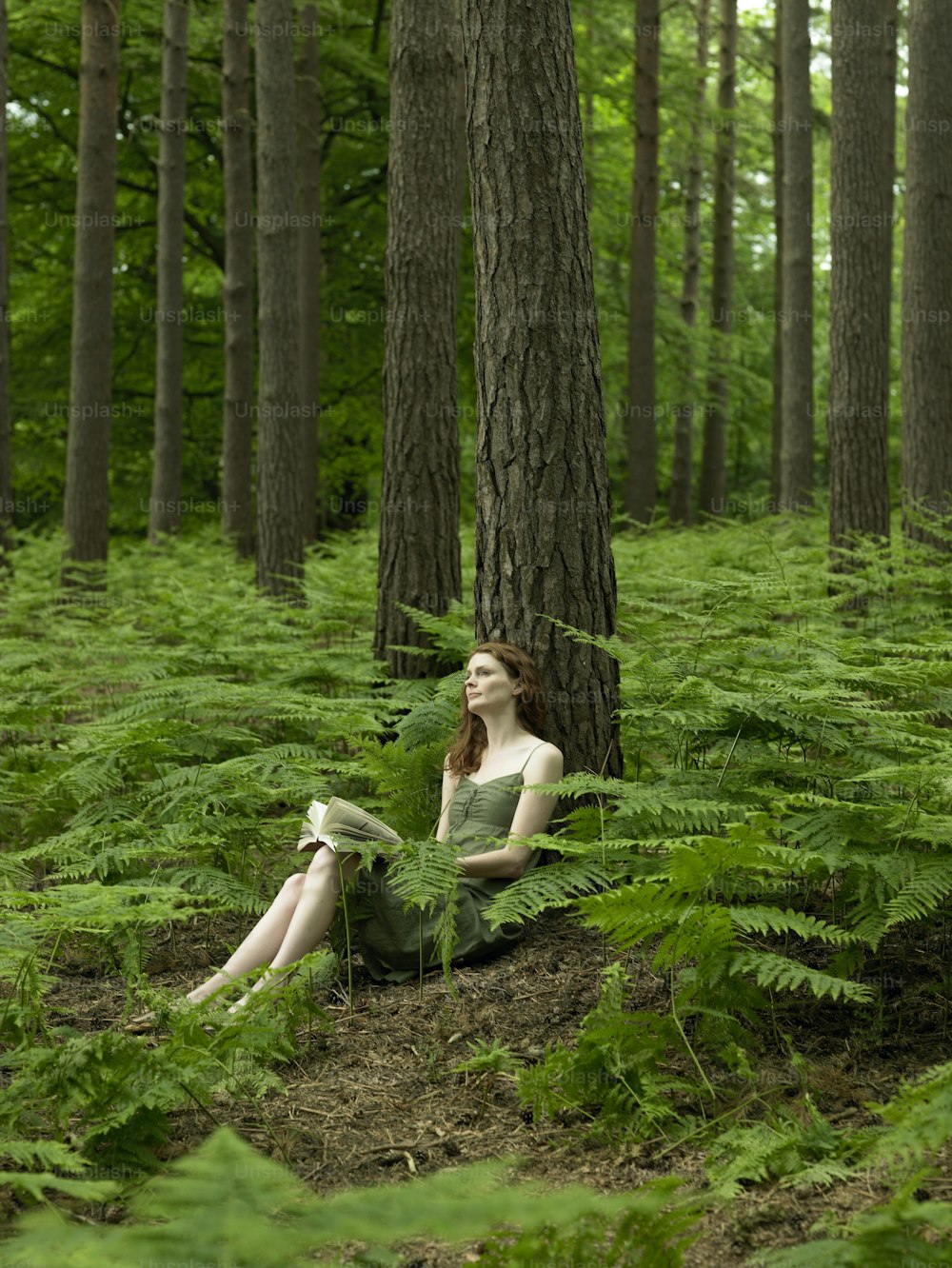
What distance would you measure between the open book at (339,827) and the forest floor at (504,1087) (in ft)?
1.98

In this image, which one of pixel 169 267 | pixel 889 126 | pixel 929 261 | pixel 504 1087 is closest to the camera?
pixel 504 1087

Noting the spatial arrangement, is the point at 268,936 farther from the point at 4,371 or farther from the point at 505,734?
the point at 4,371

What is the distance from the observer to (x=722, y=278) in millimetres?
22969

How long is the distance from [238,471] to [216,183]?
25.3 ft

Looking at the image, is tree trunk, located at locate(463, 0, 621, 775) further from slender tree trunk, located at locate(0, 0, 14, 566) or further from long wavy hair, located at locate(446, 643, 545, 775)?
slender tree trunk, located at locate(0, 0, 14, 566)

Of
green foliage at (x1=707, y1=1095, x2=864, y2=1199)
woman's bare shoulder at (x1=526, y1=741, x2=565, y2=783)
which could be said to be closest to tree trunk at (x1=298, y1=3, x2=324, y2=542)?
woman's bare shoulder at (x1=526, y1=741, x2=565, y2=783)

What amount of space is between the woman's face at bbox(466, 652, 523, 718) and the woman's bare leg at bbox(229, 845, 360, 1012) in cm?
84

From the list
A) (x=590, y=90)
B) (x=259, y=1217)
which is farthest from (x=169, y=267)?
(x=259, y=1217)

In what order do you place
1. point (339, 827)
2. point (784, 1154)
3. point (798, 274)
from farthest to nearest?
point (798, 274) → point (339, 827) → point (784, 1154)

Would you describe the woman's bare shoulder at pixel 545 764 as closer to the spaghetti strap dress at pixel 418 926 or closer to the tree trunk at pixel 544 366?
the spaghetti strap dress at pixel 418 926

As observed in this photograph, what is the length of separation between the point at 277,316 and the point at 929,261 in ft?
20.4

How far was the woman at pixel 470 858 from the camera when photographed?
15.4 ft

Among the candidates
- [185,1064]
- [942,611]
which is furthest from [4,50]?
[185,1064]

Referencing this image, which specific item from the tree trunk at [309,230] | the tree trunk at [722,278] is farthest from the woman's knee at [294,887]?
the tree trunk at [722,278]
